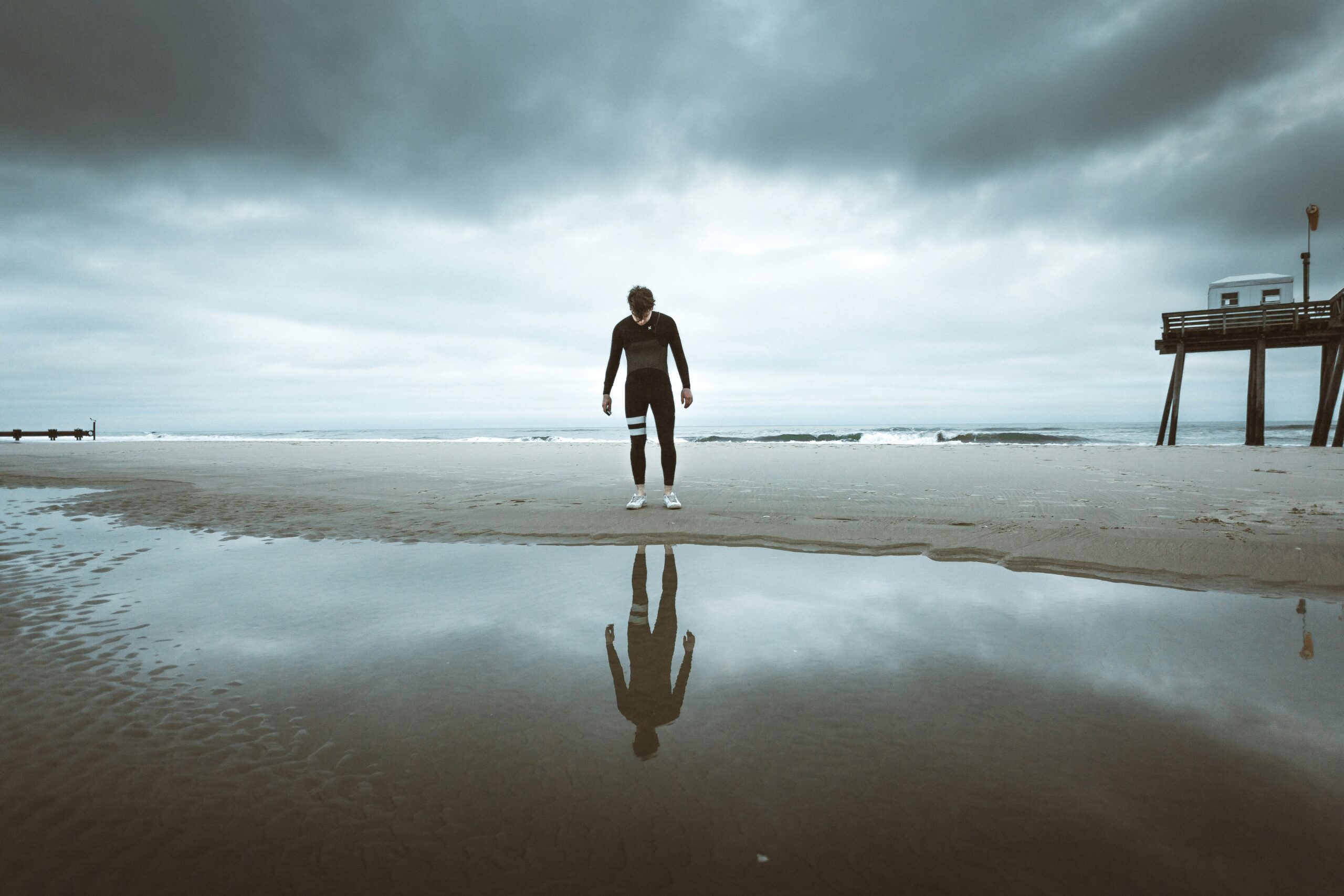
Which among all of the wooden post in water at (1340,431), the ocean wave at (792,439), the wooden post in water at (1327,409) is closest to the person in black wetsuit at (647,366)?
the ocean wave at (792,439)

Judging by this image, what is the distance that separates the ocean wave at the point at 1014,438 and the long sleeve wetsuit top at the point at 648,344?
66.4ft

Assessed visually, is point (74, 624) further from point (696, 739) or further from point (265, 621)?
point (696, 739)

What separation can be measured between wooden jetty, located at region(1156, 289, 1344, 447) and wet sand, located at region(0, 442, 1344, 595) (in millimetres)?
9776

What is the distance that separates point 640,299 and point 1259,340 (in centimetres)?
2315

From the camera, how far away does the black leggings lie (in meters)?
5.96

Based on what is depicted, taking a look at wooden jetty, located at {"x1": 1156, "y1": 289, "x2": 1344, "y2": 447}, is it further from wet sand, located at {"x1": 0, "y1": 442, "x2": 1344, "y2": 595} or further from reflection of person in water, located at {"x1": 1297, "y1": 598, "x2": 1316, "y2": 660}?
reflection of person in water, located at {"x1": 1297, "y1": 598, "x2": 1316, "y2": 660}

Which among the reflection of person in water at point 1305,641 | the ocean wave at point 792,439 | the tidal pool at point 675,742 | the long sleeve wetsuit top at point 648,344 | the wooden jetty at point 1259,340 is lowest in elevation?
the tidal pool at point 675,742

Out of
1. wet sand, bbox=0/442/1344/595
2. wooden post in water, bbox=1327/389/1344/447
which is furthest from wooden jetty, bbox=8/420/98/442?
wooden post in water, bbox=1327/389/1344/447

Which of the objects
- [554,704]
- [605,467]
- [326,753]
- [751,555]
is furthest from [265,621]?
[605,467]

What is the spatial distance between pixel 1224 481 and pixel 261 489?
11.0m

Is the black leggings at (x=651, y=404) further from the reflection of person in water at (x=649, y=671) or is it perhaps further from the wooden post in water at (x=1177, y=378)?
the wooden post in water at (x=1177, y=378)

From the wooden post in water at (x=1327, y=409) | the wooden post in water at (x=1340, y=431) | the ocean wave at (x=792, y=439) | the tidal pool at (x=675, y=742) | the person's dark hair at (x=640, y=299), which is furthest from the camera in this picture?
the ocean wave at (x=792, y=439)

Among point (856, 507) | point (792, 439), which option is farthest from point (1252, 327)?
point (856, 507)

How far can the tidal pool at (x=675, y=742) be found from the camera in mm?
1114
